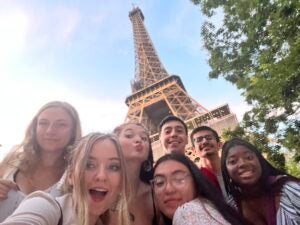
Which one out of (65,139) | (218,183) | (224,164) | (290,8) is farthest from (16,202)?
(290,8)

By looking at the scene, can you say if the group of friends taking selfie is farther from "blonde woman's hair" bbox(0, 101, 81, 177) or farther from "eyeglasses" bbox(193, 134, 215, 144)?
"eyeglasses" bbox(193, 134, 215, 144)

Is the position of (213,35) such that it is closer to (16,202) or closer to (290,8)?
(290,8)

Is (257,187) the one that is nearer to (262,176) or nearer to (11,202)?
(262,176)

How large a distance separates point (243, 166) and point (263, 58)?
504cm

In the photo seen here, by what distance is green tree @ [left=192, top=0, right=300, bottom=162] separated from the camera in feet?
24.5

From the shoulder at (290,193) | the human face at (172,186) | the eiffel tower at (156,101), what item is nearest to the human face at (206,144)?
the shoulder at (290,193)

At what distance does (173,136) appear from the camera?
5250mm

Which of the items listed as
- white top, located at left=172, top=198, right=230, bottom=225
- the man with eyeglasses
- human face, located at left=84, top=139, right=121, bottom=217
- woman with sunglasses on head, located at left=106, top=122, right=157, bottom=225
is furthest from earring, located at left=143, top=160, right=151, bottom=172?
white top, located at left=172, top=198, right=230, bottom=225

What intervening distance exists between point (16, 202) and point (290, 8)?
7.16m

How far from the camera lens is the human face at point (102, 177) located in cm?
254

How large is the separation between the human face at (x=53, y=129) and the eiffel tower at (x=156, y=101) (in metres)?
16.7

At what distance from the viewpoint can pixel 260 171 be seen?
379cm

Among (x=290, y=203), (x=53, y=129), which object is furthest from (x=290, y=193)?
(x=53, y=129)

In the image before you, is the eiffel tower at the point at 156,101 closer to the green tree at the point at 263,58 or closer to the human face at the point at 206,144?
the green tree at the point at 263,58
